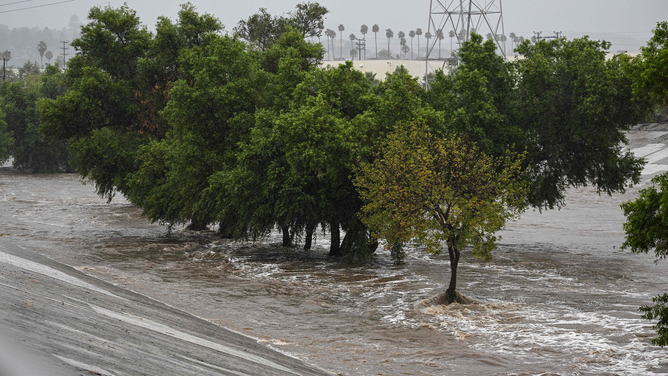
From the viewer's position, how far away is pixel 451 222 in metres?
24.2

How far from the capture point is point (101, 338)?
451 inches

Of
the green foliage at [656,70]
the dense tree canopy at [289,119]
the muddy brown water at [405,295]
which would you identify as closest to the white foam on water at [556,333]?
the muddy brown water at [405,295]

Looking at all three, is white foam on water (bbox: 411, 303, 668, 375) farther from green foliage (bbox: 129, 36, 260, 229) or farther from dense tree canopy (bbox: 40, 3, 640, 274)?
green foliage (bbox: 129, 36, 260, 229)

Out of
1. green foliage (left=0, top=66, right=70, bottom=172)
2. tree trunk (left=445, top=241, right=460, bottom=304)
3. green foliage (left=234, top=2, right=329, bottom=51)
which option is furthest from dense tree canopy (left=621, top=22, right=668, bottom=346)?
green foliage (left=0, top=66, right=70, bottom=172)

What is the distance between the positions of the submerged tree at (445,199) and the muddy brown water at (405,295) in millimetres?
2878

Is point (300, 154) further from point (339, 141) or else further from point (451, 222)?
point (451, 222)

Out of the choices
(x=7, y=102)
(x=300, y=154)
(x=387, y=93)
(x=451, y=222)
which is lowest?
(x=451, y=222)

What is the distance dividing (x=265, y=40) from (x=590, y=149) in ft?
114

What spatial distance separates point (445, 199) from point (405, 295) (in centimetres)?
587

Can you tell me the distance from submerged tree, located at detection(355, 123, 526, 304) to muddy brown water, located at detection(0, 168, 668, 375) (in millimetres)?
2878

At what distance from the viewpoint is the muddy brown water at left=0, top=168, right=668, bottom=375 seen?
63.6 feet

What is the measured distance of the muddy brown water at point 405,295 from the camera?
1939 cm

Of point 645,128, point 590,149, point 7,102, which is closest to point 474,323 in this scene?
point 590,149

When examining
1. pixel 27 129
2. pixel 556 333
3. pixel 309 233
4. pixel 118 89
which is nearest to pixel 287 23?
pixel 118 89
